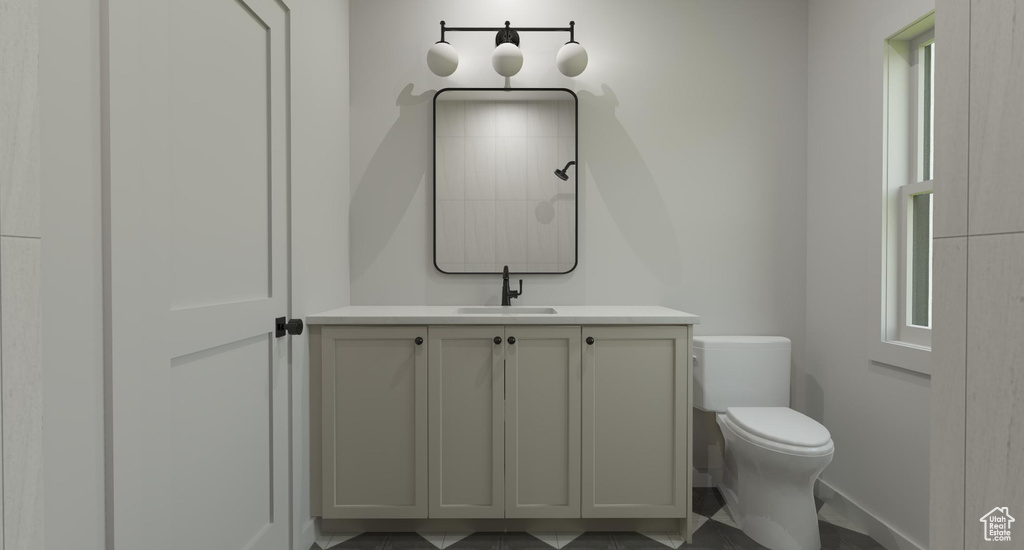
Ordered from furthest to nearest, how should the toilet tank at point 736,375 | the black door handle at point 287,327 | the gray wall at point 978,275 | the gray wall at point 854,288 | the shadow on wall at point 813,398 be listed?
the shadow on wall at point 813,398 < the toilet tank at point 736,375 < the gray wall at point 854,288 < the black door handle at point 287,327 < the gray wall at point 978,275

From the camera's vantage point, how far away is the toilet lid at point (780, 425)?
1.66 m

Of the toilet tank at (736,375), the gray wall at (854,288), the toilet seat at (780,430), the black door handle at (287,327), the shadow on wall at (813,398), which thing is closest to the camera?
the black door handle at (287,327)

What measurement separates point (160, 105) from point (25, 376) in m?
0.66

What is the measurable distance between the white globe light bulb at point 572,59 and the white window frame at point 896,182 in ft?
3.84

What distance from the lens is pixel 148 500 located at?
943mm

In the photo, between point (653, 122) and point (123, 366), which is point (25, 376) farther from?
point (653, 122)

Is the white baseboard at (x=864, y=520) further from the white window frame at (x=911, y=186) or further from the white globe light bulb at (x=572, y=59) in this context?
the white globe light bulb at (x=572, y=59)

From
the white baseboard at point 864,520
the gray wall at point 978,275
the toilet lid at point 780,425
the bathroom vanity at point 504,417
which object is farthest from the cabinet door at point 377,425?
the white baseboard at point 864,520

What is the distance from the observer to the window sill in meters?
1.67

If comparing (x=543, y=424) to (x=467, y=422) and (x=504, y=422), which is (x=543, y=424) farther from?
(x=467, y=422)

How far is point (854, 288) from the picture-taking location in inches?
79.0

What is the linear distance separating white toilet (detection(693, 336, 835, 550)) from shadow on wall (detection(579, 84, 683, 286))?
1.46 feet

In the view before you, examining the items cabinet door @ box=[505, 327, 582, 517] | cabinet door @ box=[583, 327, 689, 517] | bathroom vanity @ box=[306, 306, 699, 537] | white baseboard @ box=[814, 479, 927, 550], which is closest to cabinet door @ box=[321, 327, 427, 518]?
bathroom vanity @ box=[306, 306, 699, 537]

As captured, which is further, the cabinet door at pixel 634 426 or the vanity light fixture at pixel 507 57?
the vanity light fixture at pixel 507 57
